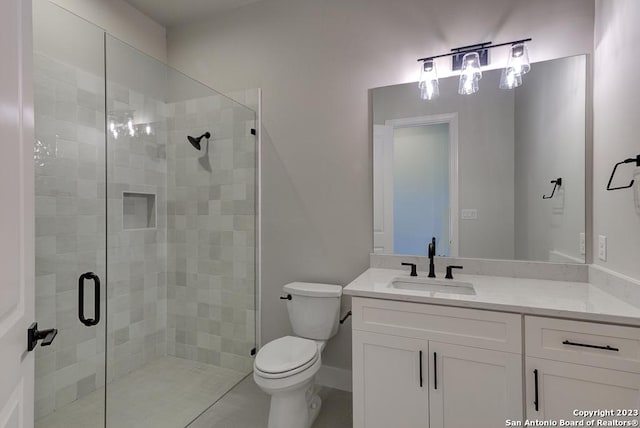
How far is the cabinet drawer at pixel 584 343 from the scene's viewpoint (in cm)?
121

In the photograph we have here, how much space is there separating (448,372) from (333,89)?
186 centimetres

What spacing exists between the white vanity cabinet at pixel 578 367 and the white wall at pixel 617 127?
321 mm

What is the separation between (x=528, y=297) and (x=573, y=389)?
368 millimetres

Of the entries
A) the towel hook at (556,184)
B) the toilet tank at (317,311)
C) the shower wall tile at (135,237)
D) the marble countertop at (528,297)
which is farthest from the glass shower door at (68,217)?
the towel hook at (556,184)

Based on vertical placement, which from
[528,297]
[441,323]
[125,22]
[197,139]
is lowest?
[441,323]

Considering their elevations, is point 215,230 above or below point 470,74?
below

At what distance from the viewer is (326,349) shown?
92.7 inches

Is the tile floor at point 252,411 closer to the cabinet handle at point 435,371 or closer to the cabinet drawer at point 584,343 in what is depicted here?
the cabinet handle at point 435,371

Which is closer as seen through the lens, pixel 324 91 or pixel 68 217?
pixel 68 217

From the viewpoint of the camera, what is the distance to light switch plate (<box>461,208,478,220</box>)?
1964mm

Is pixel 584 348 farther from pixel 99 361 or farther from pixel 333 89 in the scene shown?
pixel 99 361

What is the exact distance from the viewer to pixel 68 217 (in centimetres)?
197

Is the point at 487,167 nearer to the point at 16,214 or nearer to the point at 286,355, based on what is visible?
the point at 286,355

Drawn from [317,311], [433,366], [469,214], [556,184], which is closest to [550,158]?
Result: [556,184]
